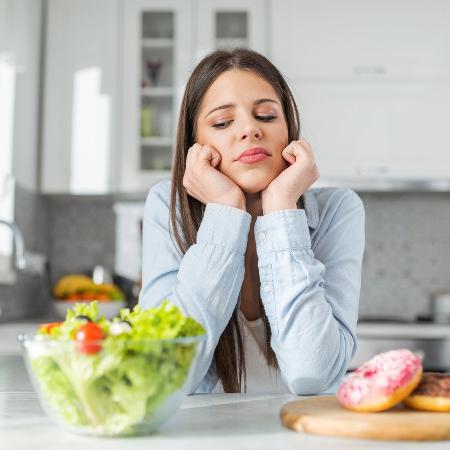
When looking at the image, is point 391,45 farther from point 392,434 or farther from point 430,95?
point 392,434

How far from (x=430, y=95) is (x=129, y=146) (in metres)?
1.40

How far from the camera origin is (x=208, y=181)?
1.42 meters

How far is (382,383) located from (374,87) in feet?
8.88

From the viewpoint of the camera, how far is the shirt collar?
1478mm

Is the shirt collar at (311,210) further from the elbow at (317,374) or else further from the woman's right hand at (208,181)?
the elbow at (317,374)

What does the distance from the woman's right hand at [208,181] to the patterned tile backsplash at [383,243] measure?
217 centimetres

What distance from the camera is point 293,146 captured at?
4.89 ft

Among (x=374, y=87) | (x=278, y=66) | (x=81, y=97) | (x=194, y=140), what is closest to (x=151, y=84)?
(x=81, y=97)

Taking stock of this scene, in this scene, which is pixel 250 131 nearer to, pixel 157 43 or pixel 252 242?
pixel 252 242

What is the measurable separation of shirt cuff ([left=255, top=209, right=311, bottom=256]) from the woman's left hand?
45 millimetres

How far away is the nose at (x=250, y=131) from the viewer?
4.64 ft

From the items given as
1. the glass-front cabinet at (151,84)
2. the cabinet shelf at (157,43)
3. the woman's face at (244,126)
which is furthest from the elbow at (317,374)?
the cabinet shelf at (157,43)

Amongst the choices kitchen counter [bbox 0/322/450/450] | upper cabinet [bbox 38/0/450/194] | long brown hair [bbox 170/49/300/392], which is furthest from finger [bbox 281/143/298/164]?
upper cabinet [bbox 38/0/450/194]

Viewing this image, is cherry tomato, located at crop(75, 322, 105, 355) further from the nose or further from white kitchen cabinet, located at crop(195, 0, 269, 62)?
white kitchen cabinet, located at crop(195, 0, 269, 62)
